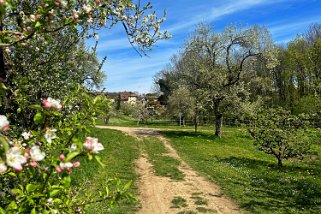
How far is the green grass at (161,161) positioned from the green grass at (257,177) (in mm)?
1197

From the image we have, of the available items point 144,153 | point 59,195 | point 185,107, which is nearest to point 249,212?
point 59,195

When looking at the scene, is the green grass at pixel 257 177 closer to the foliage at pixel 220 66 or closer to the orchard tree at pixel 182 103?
the foliage at pixel 220 66

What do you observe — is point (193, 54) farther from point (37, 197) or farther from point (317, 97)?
point (37, 197)

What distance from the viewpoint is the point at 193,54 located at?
3625 centimetres

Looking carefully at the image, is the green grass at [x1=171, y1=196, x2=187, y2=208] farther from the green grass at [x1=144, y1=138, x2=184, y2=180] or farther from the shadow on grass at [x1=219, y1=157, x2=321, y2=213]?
the green grass at [x1=144, y1=138, x2=184, y2=180]

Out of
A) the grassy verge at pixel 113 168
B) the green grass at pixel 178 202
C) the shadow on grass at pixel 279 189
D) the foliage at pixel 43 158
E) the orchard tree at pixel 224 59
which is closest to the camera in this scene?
the foliage at pixel 43 158

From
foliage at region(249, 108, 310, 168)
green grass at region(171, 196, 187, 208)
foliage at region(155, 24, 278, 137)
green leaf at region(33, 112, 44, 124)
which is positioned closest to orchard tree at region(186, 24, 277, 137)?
foliage at region(155, 24, 278, 137)

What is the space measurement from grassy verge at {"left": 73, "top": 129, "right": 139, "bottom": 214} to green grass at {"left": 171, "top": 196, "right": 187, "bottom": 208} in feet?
4.63

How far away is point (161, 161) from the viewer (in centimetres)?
2208

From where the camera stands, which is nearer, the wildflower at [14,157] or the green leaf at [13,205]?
the wildflower at [14,157]

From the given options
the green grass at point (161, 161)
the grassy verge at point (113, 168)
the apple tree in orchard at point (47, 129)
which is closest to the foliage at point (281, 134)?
the green grass at point (161, 161)

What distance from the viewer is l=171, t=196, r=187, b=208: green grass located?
501 inches

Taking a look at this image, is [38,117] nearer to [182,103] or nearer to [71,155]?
[71,155]

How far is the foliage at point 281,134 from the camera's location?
21859 millimetres
